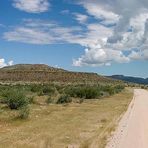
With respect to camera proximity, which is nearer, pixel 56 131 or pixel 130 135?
pixel 130 135

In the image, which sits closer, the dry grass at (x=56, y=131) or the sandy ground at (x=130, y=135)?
the sandy ground at (x=130, y=135)

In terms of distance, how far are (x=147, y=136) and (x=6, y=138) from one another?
6.67 meters

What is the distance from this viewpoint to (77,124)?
25.5m

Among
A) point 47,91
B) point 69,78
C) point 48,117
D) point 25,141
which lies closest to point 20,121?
point 48,117

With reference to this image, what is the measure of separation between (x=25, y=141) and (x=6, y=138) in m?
1.19

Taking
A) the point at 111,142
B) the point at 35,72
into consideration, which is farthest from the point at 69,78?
the point at 111,142

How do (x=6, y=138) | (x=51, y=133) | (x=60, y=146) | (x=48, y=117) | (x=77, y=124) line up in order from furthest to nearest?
(x=48, y=117)
(x=77, y=124)
(x=51, y=133)
(x=6, y=138)
(x=60, y=146)

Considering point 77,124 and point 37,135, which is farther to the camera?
point 77,124

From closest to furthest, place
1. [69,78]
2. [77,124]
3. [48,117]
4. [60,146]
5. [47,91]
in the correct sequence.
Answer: [60,146], [77,124], [48,117], [47,91], [69,78]

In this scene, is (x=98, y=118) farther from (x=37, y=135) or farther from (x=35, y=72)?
(x=35, y=72)

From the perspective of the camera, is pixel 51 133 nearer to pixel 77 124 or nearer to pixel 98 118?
pixel 77 124

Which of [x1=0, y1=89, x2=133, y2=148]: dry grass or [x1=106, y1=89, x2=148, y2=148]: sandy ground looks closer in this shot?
[x1=106, y1=89, x2=148, y2=148]: sandy ground

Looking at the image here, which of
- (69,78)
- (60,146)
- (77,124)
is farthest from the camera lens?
(69,78)

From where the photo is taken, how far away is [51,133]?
844 inches
